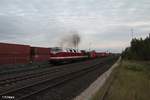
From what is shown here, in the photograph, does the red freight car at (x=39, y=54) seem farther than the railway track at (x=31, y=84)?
Yes

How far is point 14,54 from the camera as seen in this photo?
36844 millimetres

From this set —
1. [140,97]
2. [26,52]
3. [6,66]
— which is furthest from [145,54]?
[140,97]

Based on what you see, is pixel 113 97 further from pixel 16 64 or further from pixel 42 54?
pixel 42 54

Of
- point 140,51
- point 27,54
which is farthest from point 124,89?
point 140,51

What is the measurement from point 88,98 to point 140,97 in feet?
8.45

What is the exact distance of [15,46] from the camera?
124ft

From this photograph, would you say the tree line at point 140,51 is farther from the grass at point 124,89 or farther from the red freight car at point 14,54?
the grass at point 124,89

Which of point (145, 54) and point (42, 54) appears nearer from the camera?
point (42, 54)

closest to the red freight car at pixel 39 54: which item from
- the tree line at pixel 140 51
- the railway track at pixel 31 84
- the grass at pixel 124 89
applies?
the railway track at pixel 31 84

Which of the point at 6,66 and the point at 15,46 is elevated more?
the point at 15,46

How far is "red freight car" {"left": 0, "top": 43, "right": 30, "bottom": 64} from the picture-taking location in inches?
1328

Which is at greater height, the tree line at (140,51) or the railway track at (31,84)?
the tree line at (140,51)

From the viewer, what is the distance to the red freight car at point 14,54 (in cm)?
3372

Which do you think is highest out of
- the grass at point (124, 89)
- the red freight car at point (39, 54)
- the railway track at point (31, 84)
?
the red freight car at point (39, 54)
